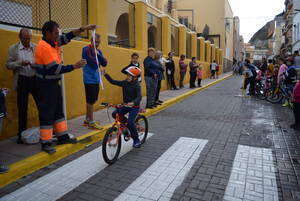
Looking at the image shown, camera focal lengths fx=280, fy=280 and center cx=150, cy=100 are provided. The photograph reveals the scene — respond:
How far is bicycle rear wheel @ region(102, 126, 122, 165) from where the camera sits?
431 centimetres

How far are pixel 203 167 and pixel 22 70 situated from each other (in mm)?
3557

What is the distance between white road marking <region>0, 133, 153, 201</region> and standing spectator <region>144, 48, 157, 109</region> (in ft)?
13.7

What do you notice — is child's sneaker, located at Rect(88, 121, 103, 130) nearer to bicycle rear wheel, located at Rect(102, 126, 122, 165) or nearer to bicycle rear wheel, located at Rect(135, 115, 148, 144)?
bicycle rear wheel, located at Rect(135, 115, 148, 144)

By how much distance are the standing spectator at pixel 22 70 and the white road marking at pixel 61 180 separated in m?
1.41

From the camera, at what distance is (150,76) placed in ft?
28.9

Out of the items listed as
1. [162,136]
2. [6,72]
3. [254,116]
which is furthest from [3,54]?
[254,116]

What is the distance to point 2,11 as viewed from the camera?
5816mm

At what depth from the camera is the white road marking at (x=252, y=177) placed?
341cm

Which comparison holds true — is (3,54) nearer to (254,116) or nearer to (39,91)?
(39,91)

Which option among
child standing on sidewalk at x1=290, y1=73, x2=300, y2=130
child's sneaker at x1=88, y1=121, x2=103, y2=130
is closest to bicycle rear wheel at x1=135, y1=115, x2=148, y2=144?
child's sneaker at x1=88, y1=121, x2=103, y2=130

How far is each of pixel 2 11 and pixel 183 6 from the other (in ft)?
135

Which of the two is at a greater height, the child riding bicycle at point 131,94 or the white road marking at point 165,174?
the child riding bicycle at point 131,94

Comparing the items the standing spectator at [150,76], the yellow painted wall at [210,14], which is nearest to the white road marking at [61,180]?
the standing spectator at [150,76]

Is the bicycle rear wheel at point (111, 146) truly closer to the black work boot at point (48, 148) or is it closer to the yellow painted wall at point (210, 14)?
the black work boot at point (48, 148)
